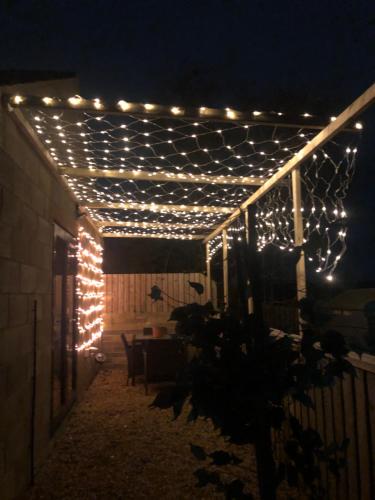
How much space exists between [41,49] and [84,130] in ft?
17.0

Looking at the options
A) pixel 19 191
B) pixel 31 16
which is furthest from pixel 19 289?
pixel 31 16

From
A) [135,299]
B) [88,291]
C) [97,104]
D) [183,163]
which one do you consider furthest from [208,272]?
[97,104]

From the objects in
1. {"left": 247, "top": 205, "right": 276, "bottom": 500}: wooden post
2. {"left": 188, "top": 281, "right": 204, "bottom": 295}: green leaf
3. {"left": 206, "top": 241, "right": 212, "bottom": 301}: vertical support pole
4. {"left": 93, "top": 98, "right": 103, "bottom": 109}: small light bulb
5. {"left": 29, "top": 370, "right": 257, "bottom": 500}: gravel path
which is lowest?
{"left": 29, "top": 370, "right": 257, "bottom": 500}: gravel path

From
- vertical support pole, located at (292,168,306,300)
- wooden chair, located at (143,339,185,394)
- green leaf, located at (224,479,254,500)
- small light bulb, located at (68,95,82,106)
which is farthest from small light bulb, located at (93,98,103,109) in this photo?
wooden chair, located at (143,339,185,394)

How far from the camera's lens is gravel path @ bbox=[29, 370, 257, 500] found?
267cm

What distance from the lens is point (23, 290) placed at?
2643mm

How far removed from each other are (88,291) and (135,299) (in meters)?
2.24

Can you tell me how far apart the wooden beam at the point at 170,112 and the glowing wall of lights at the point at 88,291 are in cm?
268

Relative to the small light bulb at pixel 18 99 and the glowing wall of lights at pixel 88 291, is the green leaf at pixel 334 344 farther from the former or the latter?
the glowing wall of lights at pixel 88 291

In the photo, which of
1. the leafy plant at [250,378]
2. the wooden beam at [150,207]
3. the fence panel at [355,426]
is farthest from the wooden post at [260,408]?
the wooden beam at [150,207]

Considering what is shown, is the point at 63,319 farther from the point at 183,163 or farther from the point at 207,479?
the point at 207,479

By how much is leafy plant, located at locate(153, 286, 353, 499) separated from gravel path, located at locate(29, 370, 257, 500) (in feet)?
5.54

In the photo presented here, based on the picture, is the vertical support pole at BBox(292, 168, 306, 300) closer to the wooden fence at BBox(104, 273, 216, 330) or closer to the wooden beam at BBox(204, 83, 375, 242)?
the wooden beam at BBox(204, 83, 375, 242)

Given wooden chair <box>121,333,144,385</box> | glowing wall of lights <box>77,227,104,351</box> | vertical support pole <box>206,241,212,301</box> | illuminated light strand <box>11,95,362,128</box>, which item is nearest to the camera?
illuminated light strand <box>11,95,362,128</box>
